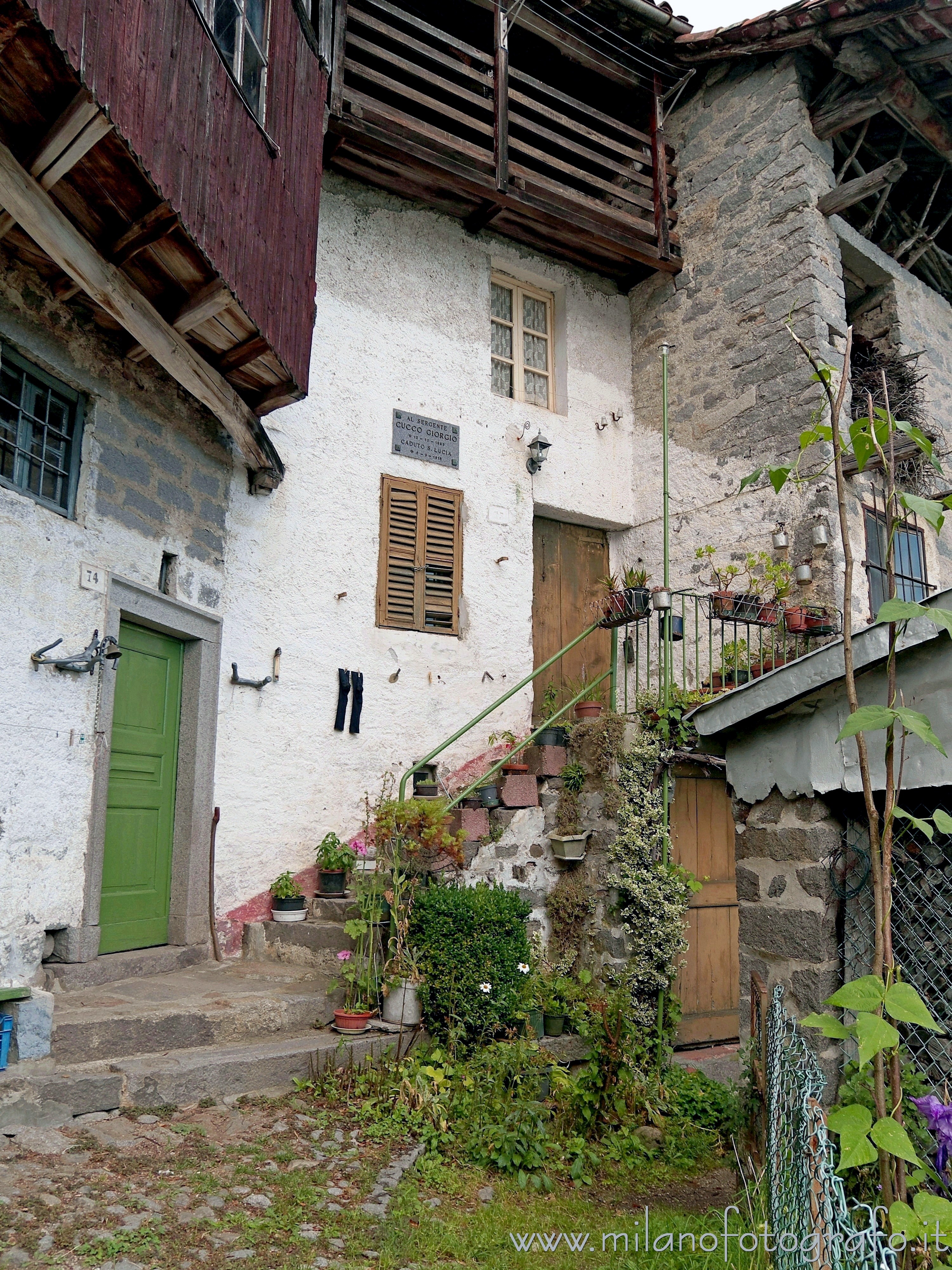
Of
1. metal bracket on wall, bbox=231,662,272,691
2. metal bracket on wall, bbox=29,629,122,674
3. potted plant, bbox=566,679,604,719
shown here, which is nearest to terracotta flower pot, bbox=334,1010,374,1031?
metal bracket on wall, bbox=29,629,122,674

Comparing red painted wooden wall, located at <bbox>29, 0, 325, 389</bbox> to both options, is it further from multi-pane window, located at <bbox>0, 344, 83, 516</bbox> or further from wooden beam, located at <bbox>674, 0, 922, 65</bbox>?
wooden beam, located at <bbox>674, 0, 922, 65</bbox>

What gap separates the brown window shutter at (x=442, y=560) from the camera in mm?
8070

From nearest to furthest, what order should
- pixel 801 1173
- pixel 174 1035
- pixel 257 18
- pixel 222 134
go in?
pixel 801 1173
pixel 174 1035
pixel 222 134
pixel 257 18

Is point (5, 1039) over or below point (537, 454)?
below

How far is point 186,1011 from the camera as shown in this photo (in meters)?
4.88

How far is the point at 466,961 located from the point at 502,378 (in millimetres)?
5514

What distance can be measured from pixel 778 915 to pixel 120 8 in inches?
178

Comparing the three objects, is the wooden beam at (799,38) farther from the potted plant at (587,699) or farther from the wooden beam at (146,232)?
the wooden beam at (146,232)

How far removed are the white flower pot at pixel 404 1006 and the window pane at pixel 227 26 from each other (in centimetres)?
502

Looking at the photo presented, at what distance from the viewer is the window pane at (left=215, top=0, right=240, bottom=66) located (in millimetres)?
5117

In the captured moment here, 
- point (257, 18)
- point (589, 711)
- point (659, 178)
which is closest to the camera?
point (257, 18)

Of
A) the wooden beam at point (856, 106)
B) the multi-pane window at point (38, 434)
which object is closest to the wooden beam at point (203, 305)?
the multi-pane window at point (38, 434)

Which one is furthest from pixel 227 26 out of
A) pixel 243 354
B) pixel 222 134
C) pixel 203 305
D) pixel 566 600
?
pixel 566 600

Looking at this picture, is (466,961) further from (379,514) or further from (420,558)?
(379,514)
